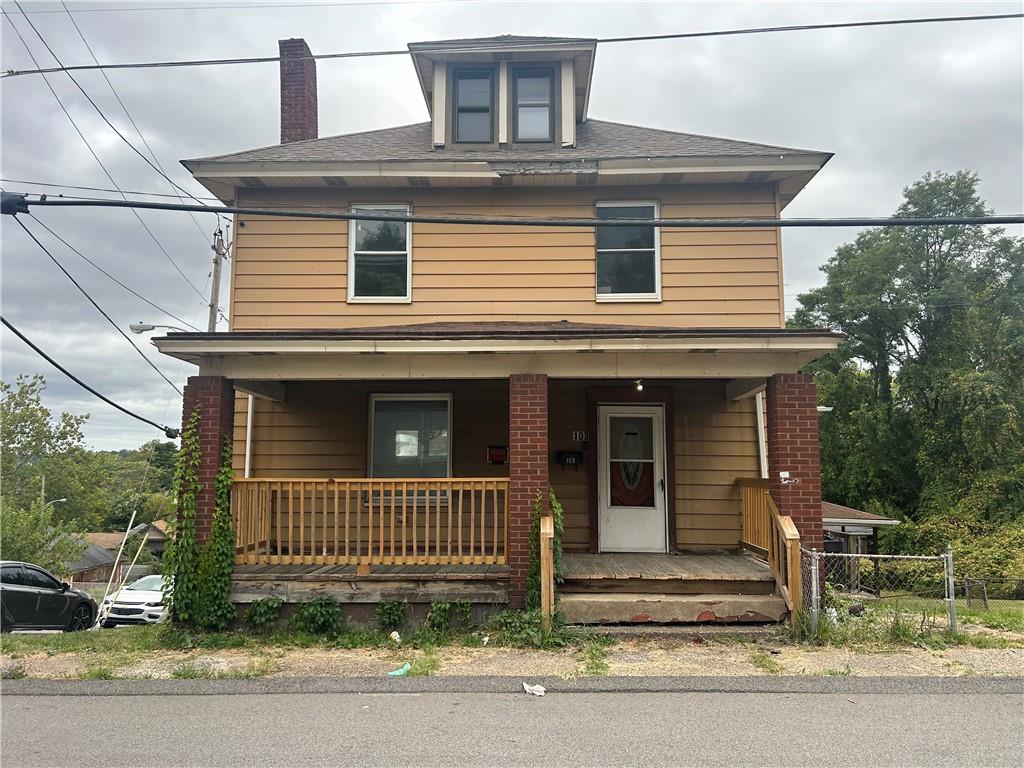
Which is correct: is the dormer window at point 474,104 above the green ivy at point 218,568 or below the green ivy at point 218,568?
above

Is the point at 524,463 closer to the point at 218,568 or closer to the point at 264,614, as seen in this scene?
the point at 264,614

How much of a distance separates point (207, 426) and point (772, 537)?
244 inches

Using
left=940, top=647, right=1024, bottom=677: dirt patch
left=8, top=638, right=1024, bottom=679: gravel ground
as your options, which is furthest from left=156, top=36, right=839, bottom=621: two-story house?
left=940, top=647, right=1024, bottom=677: dirt patch

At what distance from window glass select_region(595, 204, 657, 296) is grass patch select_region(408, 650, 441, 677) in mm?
5467

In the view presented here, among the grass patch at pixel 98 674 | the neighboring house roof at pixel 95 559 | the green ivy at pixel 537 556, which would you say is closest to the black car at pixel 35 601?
the grass patch at pixel 98 674

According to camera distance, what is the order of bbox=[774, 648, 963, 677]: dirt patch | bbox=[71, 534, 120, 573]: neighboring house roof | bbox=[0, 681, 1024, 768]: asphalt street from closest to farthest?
1. bbox=[0, 681, 1024, 768]: asphalt street
2. bbox=[774, 648, 963, 677]: dirt patch
3. bbox=[71, 534, 120, 573]: neighboring house roof

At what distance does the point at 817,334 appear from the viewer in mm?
6828

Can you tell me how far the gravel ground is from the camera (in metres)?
A: 5.73

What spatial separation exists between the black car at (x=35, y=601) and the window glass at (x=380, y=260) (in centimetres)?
804

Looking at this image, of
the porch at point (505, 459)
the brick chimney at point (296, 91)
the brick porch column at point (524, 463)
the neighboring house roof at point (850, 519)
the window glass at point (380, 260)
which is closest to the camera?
the brick porch column at point (524, 463)

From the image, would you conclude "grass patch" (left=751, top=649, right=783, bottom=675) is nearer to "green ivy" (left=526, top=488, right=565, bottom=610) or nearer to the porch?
the porch

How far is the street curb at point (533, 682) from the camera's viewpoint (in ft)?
17.3

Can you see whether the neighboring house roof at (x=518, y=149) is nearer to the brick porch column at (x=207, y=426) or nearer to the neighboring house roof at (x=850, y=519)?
the brick porch column at (x=207, y=426)

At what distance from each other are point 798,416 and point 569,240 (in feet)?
13.4
